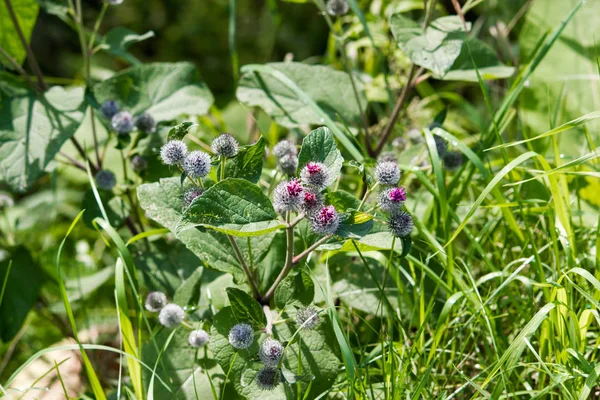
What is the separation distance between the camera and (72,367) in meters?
2.44

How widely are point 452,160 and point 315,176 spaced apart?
0.72 meters

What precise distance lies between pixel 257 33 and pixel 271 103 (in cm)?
203

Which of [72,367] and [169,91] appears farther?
[72,367]

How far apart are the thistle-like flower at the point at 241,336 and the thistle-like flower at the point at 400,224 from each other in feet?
1.11

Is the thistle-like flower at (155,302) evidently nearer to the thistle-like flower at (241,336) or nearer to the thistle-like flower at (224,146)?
the thistle-like flower at (241,336)

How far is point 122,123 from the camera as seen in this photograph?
171 centimetres

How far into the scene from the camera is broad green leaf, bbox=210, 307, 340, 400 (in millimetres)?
1275

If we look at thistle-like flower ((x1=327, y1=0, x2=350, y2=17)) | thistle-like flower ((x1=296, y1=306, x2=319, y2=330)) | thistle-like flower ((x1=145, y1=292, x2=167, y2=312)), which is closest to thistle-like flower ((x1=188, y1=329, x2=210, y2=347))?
thistle-like flower ((x1=145, y1=292, x2=167, y2=312))

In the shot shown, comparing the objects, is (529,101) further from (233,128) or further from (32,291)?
(32,291)

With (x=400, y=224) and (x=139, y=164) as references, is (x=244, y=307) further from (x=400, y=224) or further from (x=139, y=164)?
(x=139, y=164)

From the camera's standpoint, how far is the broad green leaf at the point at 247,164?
4.27 feet

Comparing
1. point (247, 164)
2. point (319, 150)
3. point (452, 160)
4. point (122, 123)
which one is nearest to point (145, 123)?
point (122, 123)

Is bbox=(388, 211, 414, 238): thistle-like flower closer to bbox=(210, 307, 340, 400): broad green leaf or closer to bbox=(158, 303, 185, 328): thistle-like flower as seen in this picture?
bbox=(210, 307, 340, 400): broad green leaf

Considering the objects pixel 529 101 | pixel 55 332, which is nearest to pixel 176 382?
pixel 55 332
